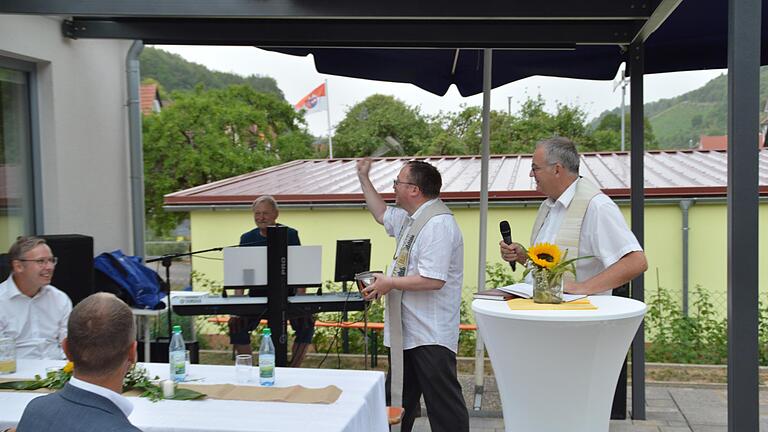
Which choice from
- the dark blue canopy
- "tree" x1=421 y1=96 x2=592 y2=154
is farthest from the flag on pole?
the dark blue canopy

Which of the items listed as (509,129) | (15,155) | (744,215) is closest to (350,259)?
(15,155)

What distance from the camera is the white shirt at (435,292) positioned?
3988mm

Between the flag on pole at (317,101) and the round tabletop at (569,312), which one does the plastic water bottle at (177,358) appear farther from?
the flag on pole at (317,101)

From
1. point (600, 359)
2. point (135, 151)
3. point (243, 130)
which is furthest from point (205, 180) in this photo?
point (600, 359)

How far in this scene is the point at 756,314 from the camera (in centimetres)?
302

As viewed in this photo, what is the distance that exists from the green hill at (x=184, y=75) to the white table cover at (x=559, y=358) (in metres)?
42.6

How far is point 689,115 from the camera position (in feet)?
159

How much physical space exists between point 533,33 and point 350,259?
1.87m

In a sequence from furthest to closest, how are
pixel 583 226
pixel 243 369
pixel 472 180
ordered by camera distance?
pixel 472 180, pixel 583 226, pixel 243 369

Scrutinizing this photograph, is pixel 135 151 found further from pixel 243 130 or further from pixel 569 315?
pixel 243 130

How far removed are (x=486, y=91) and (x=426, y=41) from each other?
83 centimetres

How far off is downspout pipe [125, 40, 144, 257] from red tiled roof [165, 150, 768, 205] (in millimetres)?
3503

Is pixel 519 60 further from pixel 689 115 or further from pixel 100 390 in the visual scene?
pixel 689 115

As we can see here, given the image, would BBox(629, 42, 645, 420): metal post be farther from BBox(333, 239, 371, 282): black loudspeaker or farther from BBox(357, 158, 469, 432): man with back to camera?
BBox(333, 239, 371, 282): black loudspeaker
